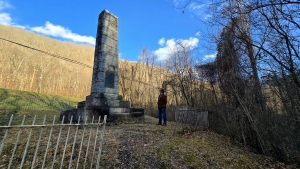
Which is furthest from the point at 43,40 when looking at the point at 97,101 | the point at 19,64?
the point at 97,101

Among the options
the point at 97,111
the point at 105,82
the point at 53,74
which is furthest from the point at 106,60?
the point at 53,74

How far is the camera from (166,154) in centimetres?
444

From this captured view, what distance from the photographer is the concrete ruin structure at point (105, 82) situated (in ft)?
24.9

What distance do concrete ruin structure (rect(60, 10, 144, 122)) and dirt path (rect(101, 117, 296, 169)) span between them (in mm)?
2195

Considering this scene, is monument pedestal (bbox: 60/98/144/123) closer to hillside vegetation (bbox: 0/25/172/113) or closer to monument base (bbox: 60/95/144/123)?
monument base (bbox: 60/95/144/123)

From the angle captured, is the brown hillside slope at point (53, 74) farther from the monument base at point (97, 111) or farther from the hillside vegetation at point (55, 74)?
the monument base at point (97, 111)

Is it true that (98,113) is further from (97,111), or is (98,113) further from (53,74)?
(53,74)

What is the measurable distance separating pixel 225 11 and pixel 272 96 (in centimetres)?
363

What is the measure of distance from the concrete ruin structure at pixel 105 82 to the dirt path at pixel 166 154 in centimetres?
220

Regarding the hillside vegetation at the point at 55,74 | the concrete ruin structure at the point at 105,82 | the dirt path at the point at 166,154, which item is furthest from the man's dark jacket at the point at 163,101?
the hillside vegetation at the point at 55,74

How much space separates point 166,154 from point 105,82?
4.90m

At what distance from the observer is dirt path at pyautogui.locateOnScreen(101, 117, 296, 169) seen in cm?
394

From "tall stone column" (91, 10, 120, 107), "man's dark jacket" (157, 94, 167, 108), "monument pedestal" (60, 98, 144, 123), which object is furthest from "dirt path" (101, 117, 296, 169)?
"tall stone column" (91, 10, 120, 107)

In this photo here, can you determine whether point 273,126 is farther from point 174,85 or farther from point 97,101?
point 174,85
